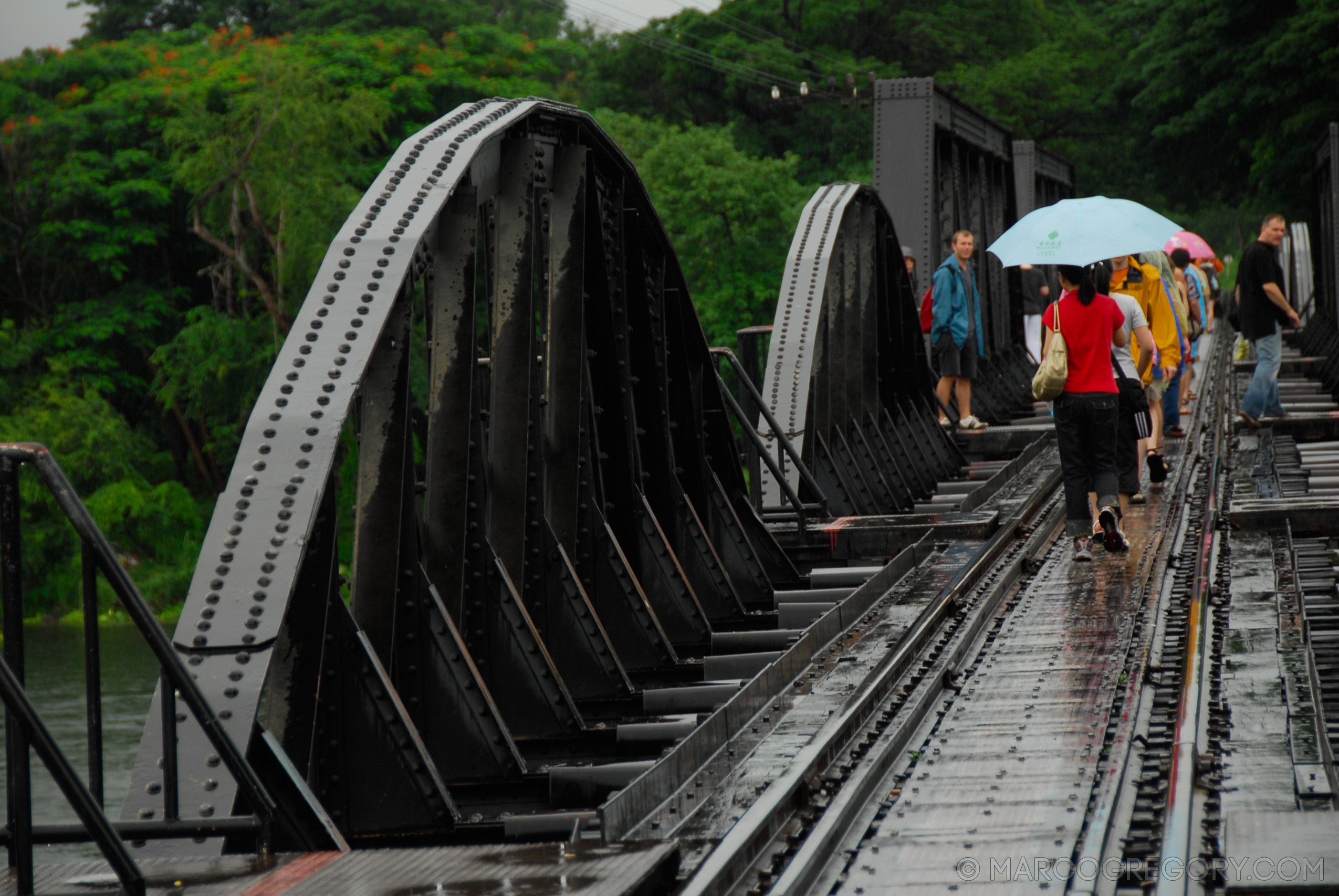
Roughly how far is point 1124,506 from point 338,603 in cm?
627

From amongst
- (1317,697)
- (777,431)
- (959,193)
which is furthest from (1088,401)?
(959,193)

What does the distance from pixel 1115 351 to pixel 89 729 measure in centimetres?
680

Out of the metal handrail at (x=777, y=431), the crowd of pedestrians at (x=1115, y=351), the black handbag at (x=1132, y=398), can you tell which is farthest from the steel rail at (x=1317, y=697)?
the metal handrail at (x=777, y=431)

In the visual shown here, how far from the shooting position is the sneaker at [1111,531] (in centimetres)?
802

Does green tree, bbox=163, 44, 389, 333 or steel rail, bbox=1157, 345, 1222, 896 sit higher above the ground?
green tree, bbox=163, 44, 389, 333

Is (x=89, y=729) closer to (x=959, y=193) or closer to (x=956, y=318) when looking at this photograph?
(x=956, y=318)

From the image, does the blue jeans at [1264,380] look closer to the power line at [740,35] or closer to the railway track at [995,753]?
the railway track at [995,753]

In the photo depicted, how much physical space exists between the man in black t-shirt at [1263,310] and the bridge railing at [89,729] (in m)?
11.1

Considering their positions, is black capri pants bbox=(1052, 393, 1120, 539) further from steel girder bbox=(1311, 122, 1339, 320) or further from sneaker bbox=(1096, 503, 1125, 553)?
steel girder bbox=(1311, 122, 1339, 320)

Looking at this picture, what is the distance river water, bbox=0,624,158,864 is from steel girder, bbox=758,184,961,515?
565 inches

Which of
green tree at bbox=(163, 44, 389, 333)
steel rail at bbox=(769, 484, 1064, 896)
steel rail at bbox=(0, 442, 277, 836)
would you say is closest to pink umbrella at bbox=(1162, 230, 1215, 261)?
steel rail at bbox=(769, 484, 1064, 896)

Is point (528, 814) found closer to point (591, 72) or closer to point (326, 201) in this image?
point (326, 201)

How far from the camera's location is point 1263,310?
510 inches

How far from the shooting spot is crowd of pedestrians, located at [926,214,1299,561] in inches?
315
